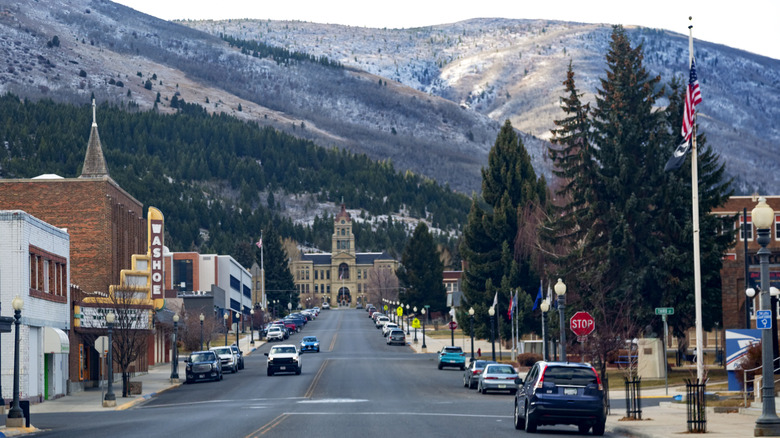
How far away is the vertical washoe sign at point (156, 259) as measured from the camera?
67188mm

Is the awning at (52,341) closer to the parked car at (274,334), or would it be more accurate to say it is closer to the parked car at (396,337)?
the parked car at (396,337)

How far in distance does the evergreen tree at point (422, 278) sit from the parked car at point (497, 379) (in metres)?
93.3

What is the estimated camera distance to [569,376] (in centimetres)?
2645

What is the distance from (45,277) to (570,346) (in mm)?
27077

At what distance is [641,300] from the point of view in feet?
185

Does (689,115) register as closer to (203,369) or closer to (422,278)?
(203,369)

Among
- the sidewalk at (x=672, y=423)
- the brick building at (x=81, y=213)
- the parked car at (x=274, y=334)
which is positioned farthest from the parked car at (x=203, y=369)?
the parked car at (x=274, y=334)

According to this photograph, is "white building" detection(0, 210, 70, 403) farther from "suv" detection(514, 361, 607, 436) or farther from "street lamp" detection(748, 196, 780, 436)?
"street lamp" detection(748, 196, 780, 436)

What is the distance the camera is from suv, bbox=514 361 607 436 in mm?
26125

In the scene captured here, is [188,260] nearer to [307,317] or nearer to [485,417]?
[307,317]

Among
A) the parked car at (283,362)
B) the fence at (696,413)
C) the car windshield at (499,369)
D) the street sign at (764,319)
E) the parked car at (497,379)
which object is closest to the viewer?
the street sign at (764,319)

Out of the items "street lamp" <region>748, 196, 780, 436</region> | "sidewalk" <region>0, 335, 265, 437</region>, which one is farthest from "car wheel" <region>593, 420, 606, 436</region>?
"sidewalk" <region>0, 335, 265, 437</region>

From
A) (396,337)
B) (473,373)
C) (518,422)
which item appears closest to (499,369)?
(473,373)

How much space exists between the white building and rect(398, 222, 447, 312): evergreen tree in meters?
89.1
